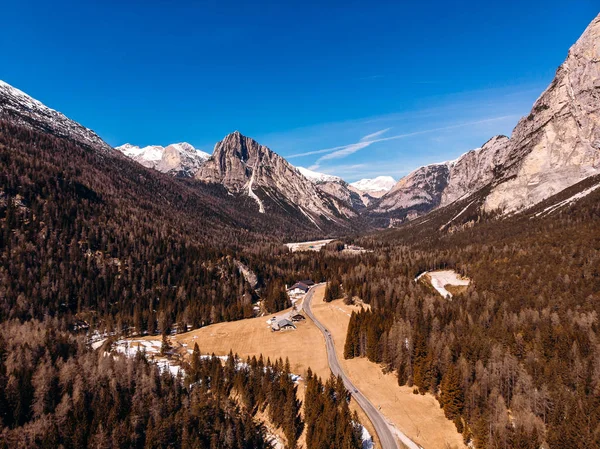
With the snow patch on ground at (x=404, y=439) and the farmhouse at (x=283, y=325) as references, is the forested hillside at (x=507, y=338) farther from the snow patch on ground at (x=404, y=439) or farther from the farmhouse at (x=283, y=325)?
the farmhouse at (x=283, y=325)

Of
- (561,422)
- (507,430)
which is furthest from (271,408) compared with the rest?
(561,422)

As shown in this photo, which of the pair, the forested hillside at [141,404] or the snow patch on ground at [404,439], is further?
the snow patch on ground at [404,439]

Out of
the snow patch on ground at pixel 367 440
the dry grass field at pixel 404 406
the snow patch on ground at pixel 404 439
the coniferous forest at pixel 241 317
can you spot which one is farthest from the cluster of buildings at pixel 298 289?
the snow patch on ground at pixel 367 440

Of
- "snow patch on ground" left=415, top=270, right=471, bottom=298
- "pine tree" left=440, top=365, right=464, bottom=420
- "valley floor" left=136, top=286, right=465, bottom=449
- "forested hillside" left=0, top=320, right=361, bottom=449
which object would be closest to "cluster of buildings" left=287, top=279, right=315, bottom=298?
"valley floor" left=136, top=286, right=465, bottom=449

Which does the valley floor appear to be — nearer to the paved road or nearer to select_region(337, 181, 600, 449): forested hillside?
the paved road

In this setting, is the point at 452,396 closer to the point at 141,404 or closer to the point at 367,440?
the point at 367,440

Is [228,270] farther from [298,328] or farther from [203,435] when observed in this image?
[203,435]

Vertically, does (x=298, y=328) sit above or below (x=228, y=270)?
below

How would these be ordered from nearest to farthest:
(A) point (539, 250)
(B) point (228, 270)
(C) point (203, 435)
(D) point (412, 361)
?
1. (C) point (203, 435)
2. (D) point (412, 361)
3. (A) point (539, 250)
4. (B) point (228, 270)

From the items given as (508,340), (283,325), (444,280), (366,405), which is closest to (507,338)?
(508,340)
